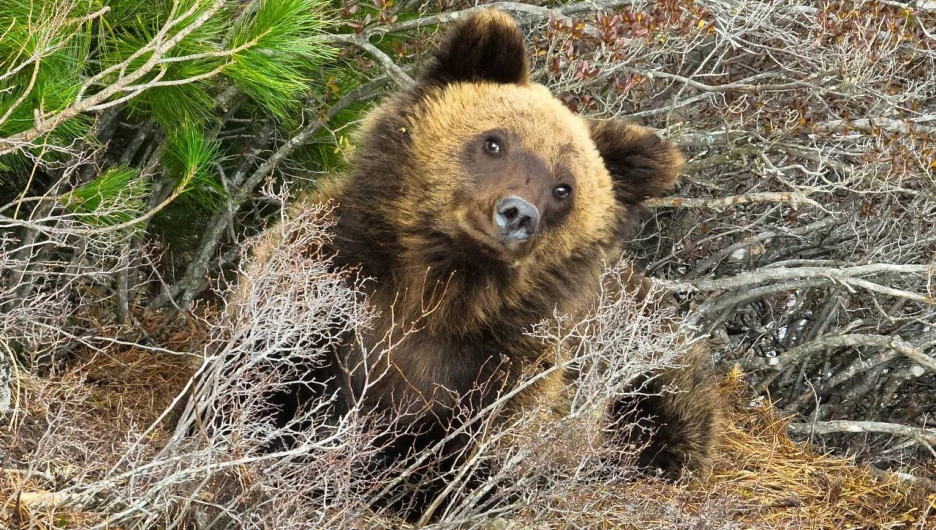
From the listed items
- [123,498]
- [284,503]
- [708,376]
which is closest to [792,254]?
[708,376]

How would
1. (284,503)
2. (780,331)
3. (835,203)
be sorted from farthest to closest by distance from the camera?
(780,331), (835,203), (284,503)

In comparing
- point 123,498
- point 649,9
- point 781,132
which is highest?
point 649,9

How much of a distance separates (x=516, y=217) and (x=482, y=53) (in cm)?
83

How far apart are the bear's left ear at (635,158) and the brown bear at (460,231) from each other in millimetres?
37

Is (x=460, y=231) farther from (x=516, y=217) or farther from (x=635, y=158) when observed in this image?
(x=635, y=158)

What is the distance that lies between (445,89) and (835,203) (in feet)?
9.32

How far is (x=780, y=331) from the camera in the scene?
6262 mm

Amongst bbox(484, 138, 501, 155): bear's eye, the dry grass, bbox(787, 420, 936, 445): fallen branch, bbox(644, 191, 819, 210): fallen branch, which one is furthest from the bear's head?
bbox(787, 420, 936, 445): fallen branch

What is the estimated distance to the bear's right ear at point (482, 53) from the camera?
3.93 m

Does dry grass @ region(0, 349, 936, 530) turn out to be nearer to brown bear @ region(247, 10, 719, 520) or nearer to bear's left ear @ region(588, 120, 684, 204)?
brown bear @ region(247, 10, 719, 520)

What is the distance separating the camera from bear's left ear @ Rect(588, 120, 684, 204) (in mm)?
4242

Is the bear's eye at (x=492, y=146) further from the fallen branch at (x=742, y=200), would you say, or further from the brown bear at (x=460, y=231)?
the fallen branch at (x=742, y=200)

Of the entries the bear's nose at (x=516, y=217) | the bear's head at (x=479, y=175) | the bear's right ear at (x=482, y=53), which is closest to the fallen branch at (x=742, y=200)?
the bear's head at (x=479, y=175)

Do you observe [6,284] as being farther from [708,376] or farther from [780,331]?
[780,331]
